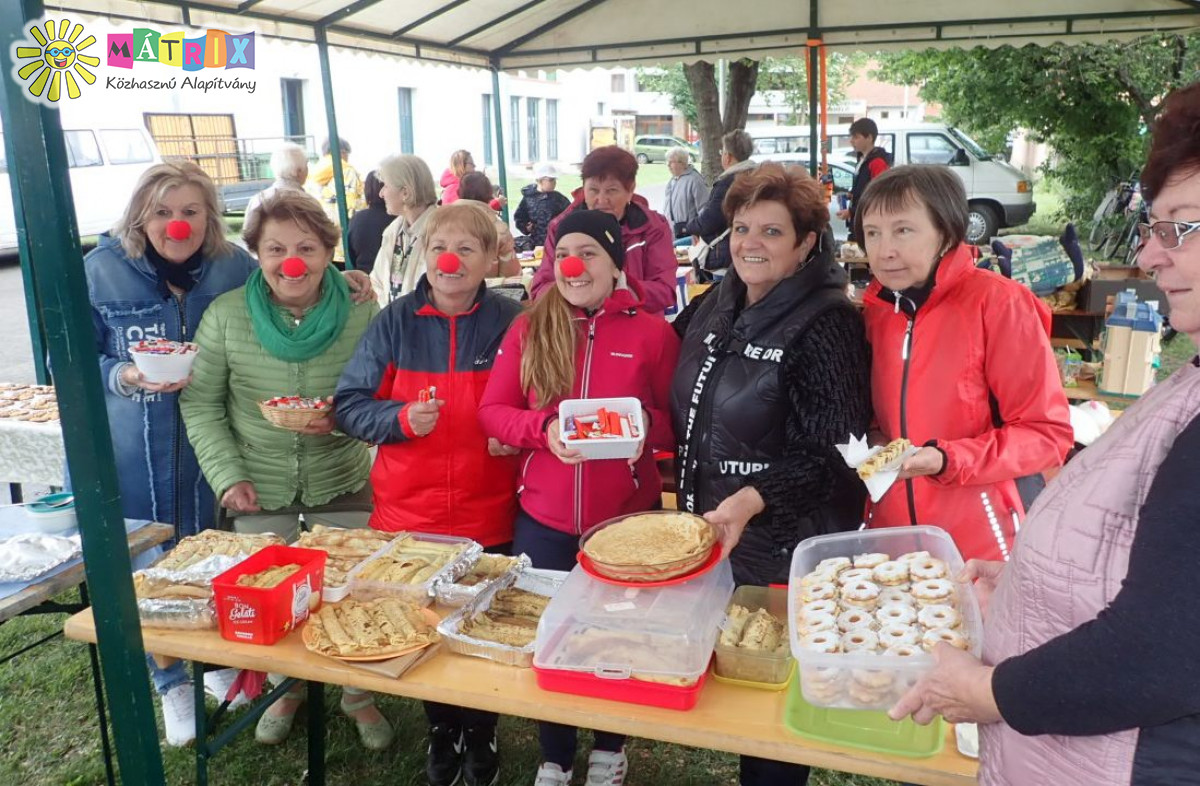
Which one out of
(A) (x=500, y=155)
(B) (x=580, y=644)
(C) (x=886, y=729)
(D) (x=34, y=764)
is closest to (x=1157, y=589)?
(C) (x=886, y=729)

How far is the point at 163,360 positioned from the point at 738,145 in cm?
744

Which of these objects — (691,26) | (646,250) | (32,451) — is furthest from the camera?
(691,26)

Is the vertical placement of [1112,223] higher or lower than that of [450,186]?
lower

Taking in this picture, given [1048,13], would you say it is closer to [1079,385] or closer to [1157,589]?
[1079,385]

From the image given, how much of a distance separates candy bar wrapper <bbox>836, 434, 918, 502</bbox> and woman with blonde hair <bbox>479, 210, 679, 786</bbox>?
0.71 metres

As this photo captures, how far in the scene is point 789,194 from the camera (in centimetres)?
241

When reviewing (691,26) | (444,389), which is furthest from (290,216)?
(691,26)

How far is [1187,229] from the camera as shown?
3.66 ft

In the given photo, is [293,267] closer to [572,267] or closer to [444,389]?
[444,389]

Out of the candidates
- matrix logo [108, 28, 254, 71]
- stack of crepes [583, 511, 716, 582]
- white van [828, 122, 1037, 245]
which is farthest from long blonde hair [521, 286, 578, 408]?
white van [828, 122, 1037, 245]

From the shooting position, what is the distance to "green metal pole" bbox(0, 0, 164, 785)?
1.58 meters

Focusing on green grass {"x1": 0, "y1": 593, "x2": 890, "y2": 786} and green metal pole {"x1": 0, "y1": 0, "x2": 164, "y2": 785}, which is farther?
green grass {"x1": 0, "y1": 593, "x2": 890, "y2": 786}

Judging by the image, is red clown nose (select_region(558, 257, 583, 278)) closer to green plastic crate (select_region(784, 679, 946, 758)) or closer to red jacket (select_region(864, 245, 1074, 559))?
red jacket (select_region(864, 245, 1074, 559))

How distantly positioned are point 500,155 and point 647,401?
9.15 m
